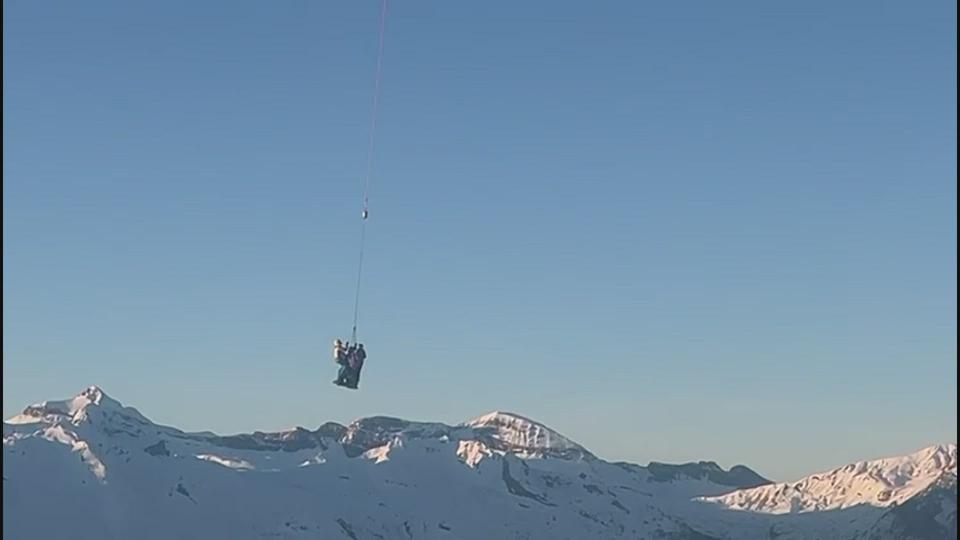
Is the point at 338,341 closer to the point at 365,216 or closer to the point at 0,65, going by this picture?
the point at 365,216

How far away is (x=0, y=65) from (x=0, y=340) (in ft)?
43.7

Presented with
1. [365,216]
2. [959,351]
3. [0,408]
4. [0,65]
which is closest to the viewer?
[0,65]

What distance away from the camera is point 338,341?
102500 mm

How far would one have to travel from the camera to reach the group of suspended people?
10100 centimetres

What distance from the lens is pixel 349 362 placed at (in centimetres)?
10150

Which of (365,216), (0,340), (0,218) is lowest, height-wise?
(0,340)

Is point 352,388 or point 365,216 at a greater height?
point 365,216

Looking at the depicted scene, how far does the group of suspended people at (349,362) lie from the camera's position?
10100cm

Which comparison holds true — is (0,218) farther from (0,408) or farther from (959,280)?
(959,280)

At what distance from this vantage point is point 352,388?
10094cm

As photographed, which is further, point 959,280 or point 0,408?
point 0,408

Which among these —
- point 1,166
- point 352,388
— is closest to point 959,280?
point 352,388

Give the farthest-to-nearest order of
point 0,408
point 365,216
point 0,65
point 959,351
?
1. point 0,408
2. point 365,216
3. point 959,351
4. point 0,65

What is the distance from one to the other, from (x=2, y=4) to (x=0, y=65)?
120 inches
